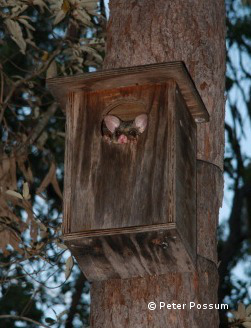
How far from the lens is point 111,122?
11.8 ft

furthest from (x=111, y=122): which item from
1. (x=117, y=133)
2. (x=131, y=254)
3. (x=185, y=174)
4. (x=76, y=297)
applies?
(x=76, y=297)

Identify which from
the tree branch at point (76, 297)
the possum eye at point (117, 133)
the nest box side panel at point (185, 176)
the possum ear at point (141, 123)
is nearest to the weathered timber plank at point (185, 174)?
the nest box side panel at point (185, 176)

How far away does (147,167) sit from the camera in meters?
3.44

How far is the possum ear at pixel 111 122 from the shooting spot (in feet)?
11.7

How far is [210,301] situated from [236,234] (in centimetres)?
410

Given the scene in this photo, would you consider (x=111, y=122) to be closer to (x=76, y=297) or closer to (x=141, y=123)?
(x=141, y=123)

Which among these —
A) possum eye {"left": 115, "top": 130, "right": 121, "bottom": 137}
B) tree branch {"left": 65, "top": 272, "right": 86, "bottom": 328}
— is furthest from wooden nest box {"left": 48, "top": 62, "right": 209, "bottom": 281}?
tree branch {"left": 65, "top": 272, "right": 86, "bottom": 328}

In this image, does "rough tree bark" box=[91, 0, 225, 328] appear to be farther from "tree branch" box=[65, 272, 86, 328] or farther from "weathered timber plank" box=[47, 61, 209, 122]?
"tree branch" box=[65, 272, 86, 328]

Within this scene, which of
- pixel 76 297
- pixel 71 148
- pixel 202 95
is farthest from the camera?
pixel 76 297

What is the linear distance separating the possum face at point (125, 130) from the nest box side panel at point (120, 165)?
0.07 ft

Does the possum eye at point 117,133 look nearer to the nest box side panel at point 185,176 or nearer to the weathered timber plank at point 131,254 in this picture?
the nest box side panel at point 185,176

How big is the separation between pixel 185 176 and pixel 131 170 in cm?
21

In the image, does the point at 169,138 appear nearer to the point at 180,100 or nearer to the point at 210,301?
the point at 180,100

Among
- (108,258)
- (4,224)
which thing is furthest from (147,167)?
(4,224)
